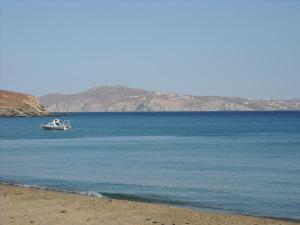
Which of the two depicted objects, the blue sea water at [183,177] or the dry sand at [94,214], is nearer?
the dry sand at [94,214]

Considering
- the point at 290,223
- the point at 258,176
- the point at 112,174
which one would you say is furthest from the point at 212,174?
the point at 290,223

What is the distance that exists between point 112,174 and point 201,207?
13.7 m

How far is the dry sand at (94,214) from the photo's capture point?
60.4 ft

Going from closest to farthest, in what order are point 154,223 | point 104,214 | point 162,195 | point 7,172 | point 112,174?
point 154,223
point 104,214
point 162,195
point 112,174
point 7,172

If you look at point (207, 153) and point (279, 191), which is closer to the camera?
point (279, 191)

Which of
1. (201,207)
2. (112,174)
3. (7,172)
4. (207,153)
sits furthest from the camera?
(207,153)

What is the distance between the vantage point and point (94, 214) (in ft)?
64.7

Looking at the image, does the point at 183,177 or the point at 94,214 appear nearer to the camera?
the point at 94,214

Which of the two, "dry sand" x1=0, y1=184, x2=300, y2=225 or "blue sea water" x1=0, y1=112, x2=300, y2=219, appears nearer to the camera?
"dry sand" x1=0, y1=184, x2=300, y2=225

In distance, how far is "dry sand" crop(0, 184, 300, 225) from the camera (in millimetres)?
18406

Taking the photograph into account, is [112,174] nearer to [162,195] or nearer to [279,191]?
[162,195]

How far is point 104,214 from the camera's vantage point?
19844mm

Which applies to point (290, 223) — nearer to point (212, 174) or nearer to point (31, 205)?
point (31, 205)

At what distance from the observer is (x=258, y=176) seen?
113ft
